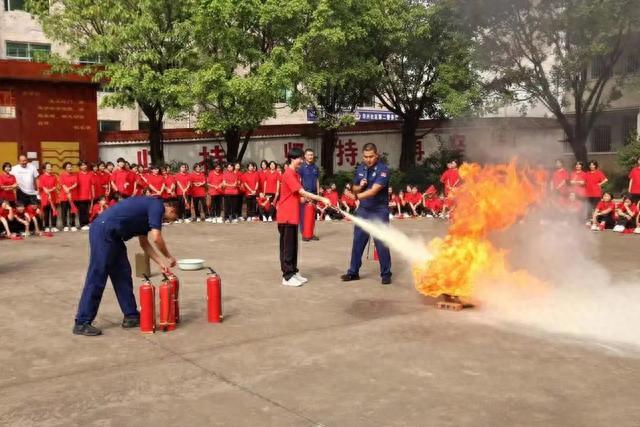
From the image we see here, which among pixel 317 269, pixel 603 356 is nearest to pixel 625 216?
pixel 317 269

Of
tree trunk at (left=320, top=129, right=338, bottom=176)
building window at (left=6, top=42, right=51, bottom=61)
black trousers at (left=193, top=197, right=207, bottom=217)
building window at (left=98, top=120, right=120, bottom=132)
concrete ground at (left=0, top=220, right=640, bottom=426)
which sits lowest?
concrete ground at (left=0, top=220, right=640, bottom=426)

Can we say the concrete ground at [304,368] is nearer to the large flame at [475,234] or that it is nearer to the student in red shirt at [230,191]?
the large flame at [475,234]

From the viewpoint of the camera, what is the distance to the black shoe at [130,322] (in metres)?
6.52

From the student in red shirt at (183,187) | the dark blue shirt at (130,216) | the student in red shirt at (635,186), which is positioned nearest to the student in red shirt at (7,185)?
the student in red shirt at (183,187)

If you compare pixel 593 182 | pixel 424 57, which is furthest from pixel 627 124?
pixel 593 182

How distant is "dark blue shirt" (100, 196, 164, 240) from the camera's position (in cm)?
617

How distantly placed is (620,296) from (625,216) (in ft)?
27.2

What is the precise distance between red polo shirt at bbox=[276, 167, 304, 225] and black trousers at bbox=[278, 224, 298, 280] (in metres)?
0.10

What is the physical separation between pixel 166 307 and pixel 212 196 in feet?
39.0

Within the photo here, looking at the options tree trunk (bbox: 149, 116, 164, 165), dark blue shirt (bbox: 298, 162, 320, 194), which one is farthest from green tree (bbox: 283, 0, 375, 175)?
dark blue shirt (bbox: 298, 162, 320, 194)

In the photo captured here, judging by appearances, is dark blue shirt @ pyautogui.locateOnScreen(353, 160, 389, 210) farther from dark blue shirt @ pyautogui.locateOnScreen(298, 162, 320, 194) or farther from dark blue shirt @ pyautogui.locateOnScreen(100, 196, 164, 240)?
dark blue shirt @ pyautogui.locateOnScreen(298, 162, 320, 194)

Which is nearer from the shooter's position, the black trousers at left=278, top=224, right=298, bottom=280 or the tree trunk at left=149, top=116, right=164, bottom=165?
the black trousers at left=278, top=224, right=298, bottom=280

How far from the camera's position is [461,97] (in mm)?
21172

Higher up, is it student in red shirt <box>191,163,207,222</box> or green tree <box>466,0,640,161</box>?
green tree <box>466,0,640,161</box>
